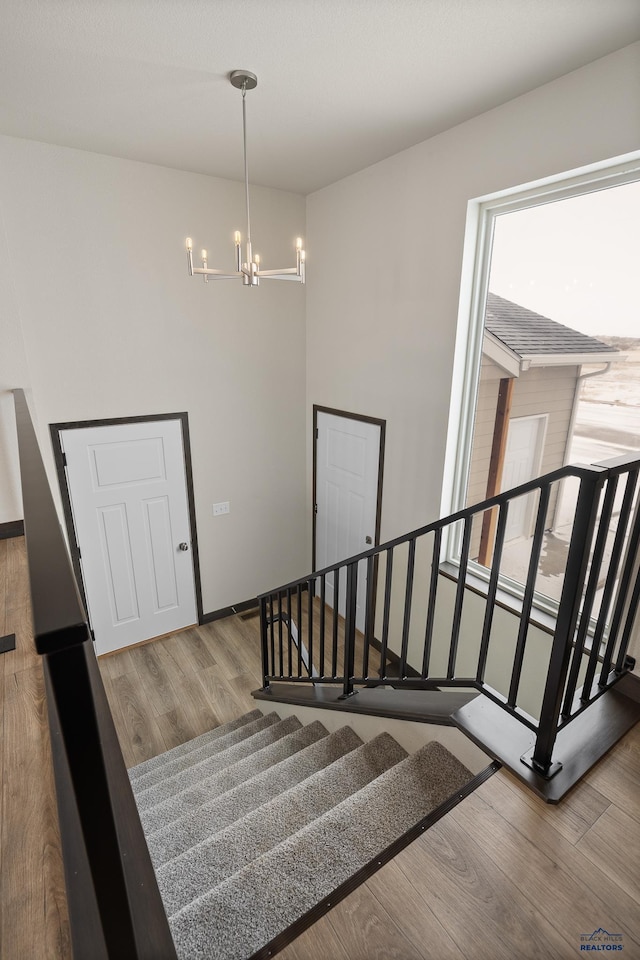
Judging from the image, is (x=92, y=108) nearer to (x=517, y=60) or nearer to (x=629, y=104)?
(x=517, y=60)

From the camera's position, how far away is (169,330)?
12.8 ft

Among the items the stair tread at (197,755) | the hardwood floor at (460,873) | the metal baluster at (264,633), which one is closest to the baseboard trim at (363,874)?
the hardwood floor at (460,873)

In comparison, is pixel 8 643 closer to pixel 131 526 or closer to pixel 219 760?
pixel 219 760

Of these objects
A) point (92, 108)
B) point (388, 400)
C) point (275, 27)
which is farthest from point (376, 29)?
point (388, 400)

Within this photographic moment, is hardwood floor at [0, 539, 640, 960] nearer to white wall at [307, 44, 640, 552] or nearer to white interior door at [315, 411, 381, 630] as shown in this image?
white wall at [307, 44, 640, 552]

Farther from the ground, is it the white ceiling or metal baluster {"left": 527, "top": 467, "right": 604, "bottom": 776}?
the white ceiling

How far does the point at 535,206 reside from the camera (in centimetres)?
269

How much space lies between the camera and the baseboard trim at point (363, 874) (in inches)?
47.9

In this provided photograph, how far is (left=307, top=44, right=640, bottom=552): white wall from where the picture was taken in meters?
2.26

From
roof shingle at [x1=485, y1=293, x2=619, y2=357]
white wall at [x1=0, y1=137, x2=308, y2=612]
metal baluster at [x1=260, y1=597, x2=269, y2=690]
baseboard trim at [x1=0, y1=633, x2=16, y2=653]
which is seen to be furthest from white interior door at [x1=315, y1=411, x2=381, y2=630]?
baseboard trim at [x1=0, y1=633, x2=16, y2=653]

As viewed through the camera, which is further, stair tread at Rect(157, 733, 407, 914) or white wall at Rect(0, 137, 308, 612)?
white wall at Rect(0, 137, 308, 612)

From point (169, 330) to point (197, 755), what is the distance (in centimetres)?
315

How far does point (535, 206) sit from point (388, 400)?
5.15 feet

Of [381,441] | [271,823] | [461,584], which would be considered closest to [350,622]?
[461,584]
